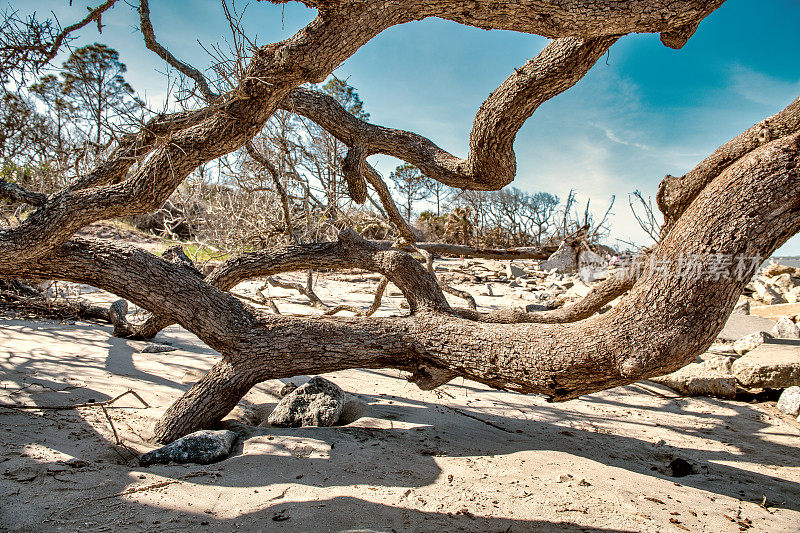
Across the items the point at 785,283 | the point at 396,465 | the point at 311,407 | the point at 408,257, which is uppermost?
the point at 785,283

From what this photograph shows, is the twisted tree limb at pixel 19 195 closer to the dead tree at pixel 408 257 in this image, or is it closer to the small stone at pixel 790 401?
the dead tree at pixel 408 257

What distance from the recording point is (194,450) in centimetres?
259

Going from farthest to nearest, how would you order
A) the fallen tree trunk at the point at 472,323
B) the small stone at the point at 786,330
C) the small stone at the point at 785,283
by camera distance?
the small stone at the point at 785,283
the small stone at the point at 786,330
the fallen tree trunk at the point at 472,323

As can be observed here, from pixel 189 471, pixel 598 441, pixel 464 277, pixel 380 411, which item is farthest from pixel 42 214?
pixel 464 277

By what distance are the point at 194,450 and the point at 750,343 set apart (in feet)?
20.2

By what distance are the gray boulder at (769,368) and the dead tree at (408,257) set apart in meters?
2.60

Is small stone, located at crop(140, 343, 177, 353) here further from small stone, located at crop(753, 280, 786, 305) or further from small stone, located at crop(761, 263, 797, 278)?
small stone, located at crop(761, 263, 797, 278)

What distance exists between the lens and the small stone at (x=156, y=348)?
4653mm

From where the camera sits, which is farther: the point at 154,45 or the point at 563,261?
the point at 563,261

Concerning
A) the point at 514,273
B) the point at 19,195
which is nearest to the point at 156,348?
the point at 19,195

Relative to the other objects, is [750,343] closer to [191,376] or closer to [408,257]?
[408,257]

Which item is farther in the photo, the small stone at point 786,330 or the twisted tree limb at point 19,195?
the small stone at point 786,330

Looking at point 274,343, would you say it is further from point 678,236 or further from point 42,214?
point 678,236

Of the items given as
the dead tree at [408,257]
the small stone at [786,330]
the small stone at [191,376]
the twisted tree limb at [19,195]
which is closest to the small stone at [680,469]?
the dead tree at [408,257]
